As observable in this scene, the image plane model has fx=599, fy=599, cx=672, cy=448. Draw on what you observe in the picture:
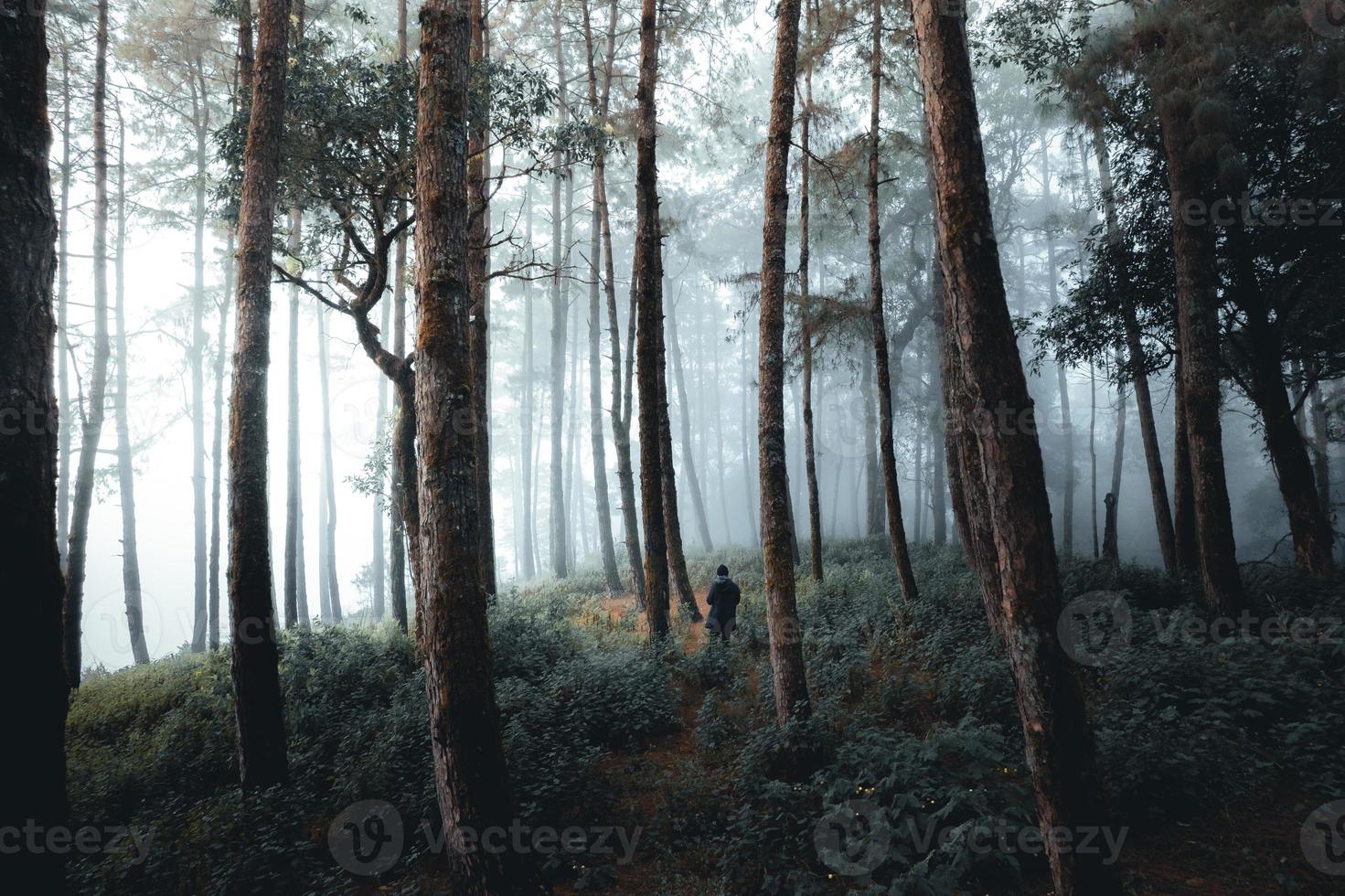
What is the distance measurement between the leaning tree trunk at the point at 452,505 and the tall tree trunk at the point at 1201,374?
9.81m

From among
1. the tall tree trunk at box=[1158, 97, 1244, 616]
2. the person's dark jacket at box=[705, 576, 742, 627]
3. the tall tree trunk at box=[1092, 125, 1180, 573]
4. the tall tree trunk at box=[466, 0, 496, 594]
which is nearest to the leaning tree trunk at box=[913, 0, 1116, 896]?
the person's dark jacket at box=[705, 576, 742, 627]

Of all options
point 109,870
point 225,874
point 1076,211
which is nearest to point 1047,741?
point 225,874

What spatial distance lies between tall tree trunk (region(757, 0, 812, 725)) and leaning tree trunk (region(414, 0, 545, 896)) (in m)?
3.05

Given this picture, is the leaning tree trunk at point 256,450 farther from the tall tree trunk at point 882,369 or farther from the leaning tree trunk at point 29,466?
the tall tree trunk at point 882,369

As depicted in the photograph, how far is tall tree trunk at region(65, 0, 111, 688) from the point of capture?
11422 mm

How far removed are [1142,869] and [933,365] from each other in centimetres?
2740

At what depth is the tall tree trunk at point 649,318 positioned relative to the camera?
9.60m

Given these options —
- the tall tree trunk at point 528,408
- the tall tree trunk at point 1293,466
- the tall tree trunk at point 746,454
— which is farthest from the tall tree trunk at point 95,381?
the tall tree trunk at point 746,454

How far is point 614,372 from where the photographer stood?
15.9m

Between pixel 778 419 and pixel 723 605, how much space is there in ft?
16.3

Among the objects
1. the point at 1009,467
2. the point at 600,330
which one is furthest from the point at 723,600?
the point at 600,330

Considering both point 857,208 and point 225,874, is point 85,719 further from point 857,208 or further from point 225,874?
point 857,208

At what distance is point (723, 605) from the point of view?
34.8 ft

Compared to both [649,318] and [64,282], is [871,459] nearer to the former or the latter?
[649,318]
